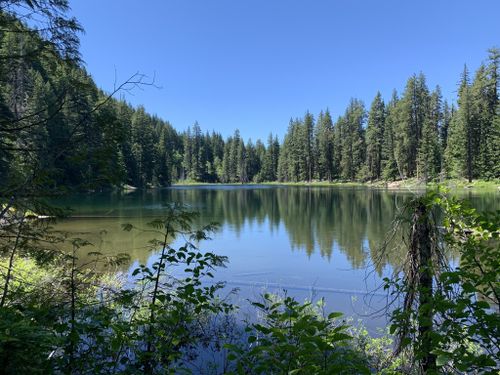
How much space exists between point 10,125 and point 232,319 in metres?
5.57

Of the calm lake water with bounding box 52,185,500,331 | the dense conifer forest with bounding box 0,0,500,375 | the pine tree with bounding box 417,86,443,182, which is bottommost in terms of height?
the calm lake water with bounding box 52,185,500,331

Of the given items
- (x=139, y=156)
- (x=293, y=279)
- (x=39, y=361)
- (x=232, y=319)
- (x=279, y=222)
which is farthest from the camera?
(x=139, y=156)

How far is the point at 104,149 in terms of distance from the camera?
402 centimetres

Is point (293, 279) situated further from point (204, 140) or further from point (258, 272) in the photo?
point (204, 140)

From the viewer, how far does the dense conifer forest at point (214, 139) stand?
4.05 meters

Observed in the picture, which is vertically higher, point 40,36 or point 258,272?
point 40,36

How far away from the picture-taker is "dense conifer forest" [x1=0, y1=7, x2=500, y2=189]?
405cm

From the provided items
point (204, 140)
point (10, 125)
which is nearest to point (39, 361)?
point (10, 125)

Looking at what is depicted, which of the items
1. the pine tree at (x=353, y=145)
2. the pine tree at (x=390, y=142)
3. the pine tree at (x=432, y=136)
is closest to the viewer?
the pine tree at (x=432, y=136)

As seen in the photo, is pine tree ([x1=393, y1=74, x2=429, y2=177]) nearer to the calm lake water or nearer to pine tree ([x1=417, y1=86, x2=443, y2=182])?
pine tree ([x1=417, y1=86, x2=443, y2=182])

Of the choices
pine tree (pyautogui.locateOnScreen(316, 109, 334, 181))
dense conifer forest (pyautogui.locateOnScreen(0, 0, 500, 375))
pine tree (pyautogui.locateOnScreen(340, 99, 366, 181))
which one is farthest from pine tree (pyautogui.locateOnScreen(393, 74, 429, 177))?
dense conifer forest (pyautogui.locateOnScreen(0, 0, 500, 375))

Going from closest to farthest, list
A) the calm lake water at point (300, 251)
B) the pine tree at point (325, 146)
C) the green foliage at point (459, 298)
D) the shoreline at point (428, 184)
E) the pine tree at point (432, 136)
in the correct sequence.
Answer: the green foliage at point (459, 298) < the shoreline at point (428, 184) < the calm lake water at point (300, 251) < the pine tree at point (432, 136) < the pine tree at point (325, 146)

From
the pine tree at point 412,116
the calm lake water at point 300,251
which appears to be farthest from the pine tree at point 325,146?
the calm lake water at point 300,251

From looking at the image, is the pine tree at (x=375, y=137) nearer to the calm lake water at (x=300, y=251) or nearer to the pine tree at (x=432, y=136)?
the pine tree at (x=432, y=136)
